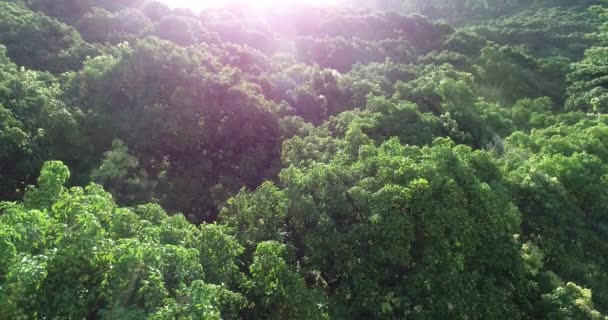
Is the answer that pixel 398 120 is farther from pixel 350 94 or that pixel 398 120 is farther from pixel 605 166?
pixel 605 166

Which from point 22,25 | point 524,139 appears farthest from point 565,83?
point 22,25

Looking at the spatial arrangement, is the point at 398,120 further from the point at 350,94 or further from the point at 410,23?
the point at 410,23

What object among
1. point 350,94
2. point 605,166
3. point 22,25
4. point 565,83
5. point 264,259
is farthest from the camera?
point 565,83

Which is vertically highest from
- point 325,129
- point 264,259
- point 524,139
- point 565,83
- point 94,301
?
point 94,301

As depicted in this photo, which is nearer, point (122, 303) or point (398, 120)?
point (122, 303)

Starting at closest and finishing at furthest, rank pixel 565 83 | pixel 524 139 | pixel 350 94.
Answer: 1. pixel 524 139
2. pixel 350 94
3. pixel 565 83

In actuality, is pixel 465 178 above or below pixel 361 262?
above
